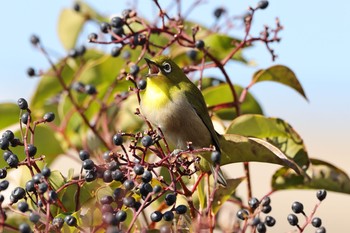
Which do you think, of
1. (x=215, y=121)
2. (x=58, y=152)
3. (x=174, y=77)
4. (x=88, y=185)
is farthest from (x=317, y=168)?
(x=58, y=152)

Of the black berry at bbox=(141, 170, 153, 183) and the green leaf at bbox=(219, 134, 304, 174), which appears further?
the green leaf at bbox=(219, 134, 304, 174)

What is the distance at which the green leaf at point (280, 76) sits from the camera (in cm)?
403

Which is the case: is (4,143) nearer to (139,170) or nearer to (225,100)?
(139,170)

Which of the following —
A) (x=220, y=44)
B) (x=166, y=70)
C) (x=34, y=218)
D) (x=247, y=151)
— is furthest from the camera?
(x=220, y=44)

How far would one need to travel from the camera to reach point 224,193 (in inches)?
139

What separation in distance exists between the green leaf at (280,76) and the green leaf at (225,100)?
0.17m

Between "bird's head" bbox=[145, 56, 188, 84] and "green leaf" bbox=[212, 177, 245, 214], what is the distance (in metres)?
0.75

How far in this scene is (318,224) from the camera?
3.06 m

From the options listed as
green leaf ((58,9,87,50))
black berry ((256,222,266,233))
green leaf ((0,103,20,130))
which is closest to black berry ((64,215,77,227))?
black berry ((256,222,266,233))

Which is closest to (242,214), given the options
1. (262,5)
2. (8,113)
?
Result: (262,5)

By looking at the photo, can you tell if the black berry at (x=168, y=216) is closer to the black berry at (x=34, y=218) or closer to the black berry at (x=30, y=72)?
the black berry at (x=34, y=218)

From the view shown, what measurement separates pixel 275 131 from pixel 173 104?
0.64m

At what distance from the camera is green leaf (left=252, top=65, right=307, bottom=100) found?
4.03 metres

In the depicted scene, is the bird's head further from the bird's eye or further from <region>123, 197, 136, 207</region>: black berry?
<region>123, 197, 136, 207</region>: black berry
